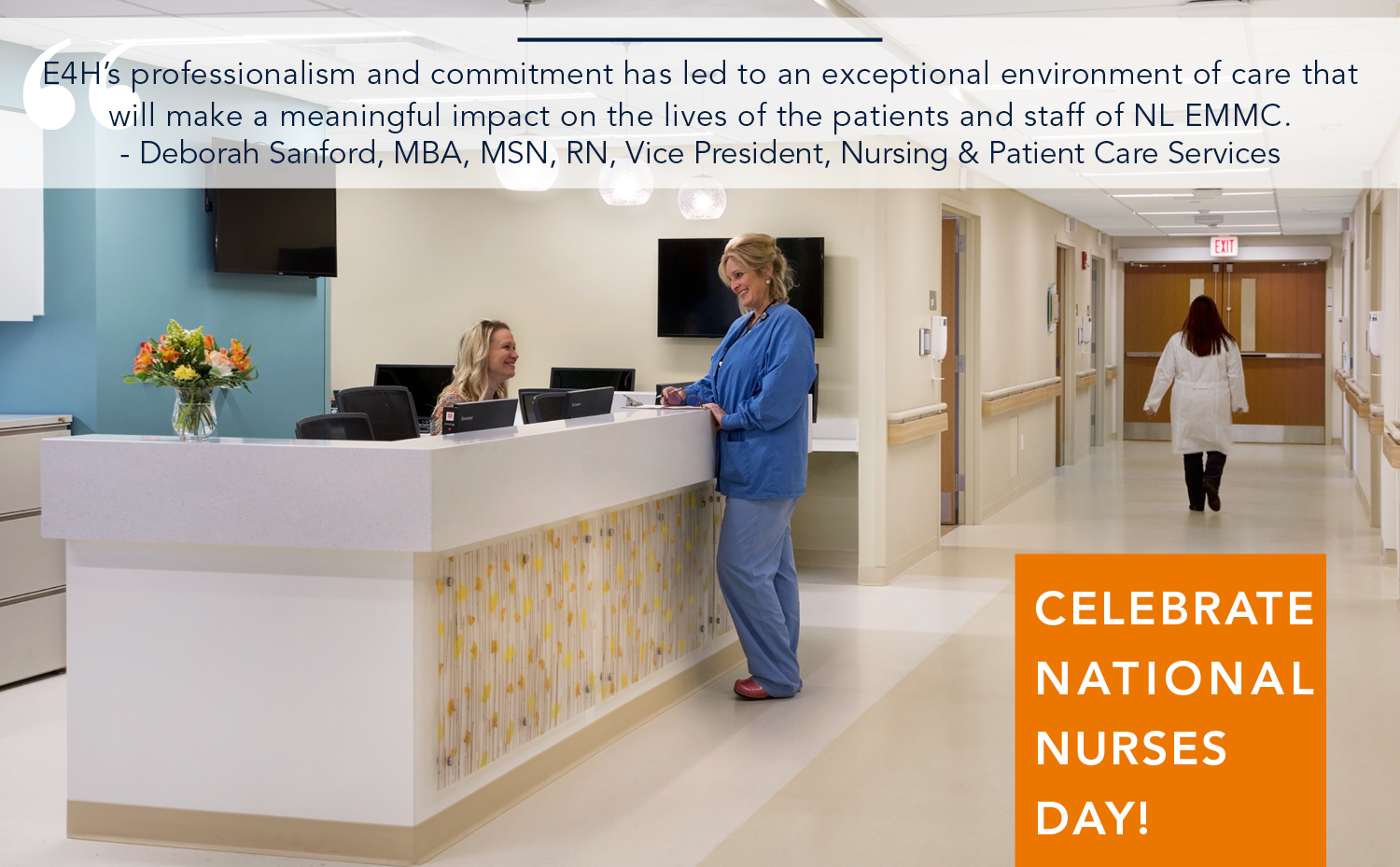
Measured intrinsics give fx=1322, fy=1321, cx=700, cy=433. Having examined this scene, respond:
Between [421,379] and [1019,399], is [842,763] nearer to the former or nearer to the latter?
[421,379]

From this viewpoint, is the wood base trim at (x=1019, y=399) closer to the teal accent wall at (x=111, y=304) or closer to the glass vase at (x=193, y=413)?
the teal accent wall at (x=111, y=304)

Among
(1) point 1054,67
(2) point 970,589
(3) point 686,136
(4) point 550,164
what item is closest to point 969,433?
(2) point 970,589

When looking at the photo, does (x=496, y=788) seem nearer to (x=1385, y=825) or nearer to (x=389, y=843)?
(x=389, y=843)

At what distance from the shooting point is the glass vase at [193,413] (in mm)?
3727

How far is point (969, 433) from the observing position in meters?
9.67

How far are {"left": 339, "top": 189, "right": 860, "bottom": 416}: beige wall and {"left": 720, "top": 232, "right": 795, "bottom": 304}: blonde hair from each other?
273 cm

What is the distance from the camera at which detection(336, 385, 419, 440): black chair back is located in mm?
5430

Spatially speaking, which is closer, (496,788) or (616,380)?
(496,788)

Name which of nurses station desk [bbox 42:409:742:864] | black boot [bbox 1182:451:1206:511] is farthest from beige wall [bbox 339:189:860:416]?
nurses station desk [bbox 42:409:742:864]

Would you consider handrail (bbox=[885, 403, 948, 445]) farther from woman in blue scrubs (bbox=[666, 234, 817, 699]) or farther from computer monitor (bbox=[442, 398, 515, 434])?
computer monitor (bbox=[442, 398, 515, 434])

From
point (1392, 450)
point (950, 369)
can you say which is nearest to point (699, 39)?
point (1392, 450)

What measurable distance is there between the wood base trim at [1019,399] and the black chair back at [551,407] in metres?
5.51

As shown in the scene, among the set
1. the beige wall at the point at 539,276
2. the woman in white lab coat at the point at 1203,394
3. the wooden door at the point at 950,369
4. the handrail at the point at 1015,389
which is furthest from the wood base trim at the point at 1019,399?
the beige wall at the point at 539,276

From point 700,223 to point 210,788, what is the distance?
5.10 metres
